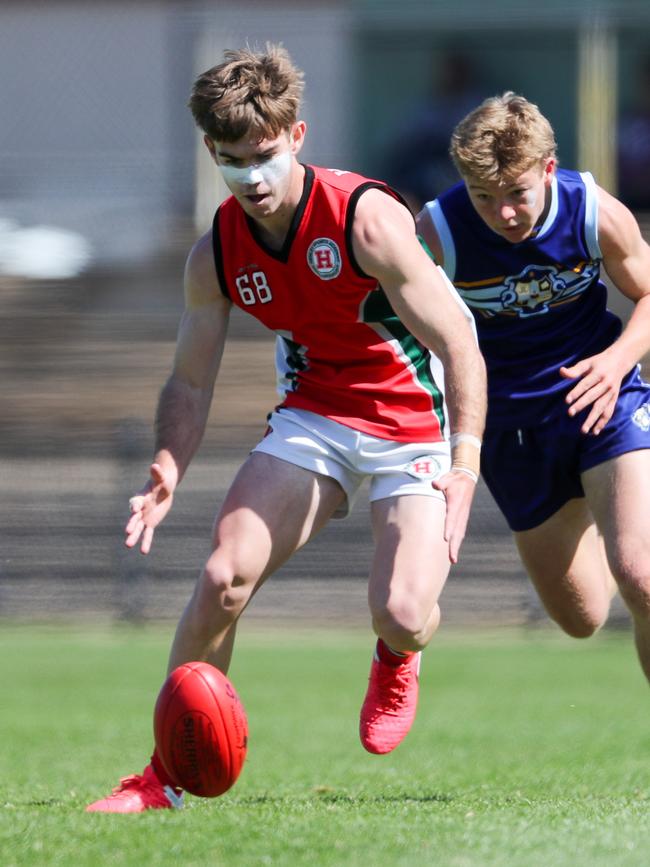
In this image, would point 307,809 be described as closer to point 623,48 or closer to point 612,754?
point 612,754

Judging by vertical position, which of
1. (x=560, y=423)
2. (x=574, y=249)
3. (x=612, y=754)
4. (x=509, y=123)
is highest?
(x=509, y=123)

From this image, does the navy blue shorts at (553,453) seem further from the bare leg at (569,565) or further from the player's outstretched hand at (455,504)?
the player's outstretched hand at (455,504)

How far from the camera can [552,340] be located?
5770 millimetres

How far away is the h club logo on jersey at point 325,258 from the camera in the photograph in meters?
5.18

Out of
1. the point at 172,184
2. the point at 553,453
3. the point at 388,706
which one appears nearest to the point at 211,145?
the point at 553,453

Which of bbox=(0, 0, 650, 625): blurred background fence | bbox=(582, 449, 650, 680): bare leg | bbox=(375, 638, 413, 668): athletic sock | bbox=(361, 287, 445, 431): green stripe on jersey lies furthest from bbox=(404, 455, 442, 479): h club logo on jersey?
bbox=(0, 0, 650, 625): blurred background fence

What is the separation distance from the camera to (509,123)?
5355 millimetres

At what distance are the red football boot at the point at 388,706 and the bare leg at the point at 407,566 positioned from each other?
1.09ft

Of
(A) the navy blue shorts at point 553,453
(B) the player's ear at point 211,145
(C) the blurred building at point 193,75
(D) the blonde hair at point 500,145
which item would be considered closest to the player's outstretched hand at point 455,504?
(A) the navy blue shorts at point 553,453

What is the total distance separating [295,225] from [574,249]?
1001mm

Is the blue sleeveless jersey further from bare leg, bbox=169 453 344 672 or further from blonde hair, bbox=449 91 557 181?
bare leg, bbox=169 453 344 672

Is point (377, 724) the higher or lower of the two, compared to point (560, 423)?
lower

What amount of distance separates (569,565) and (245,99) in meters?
2.15

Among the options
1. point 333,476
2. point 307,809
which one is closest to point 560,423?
point 333,476
